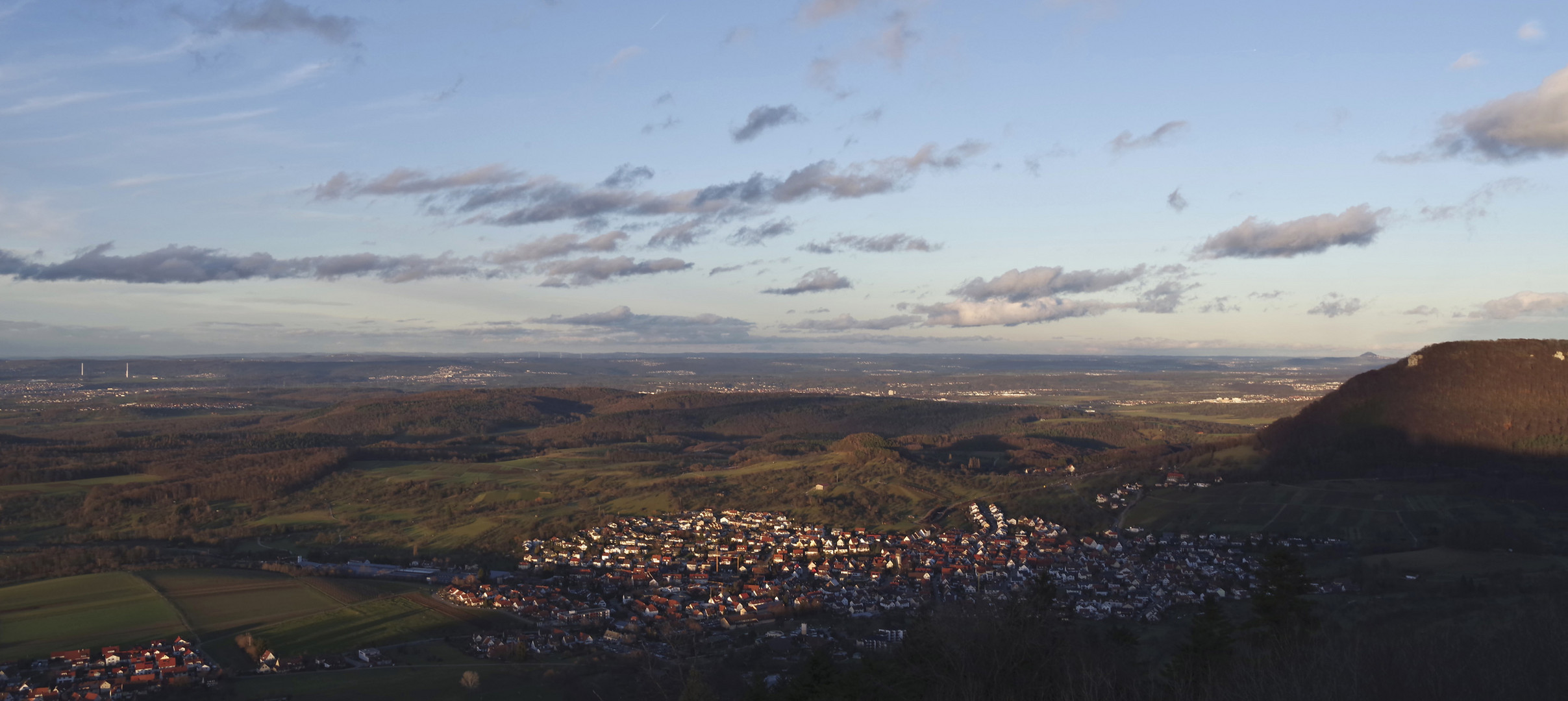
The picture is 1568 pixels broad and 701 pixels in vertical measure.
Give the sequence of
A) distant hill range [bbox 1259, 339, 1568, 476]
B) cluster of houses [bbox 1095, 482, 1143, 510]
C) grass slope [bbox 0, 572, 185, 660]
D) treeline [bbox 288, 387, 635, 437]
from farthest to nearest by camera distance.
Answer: treeline [bbox 288, 387, 635, 437] < distant hill range [bbox 1259, 339, 1568, 476] < cluster of houses [bbox 1095, 482, 1143, 510] < grass slope [bbox 0, 572, 185, 660]

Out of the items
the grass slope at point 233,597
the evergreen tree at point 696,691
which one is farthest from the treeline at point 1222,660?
the grass slope at point 233,597

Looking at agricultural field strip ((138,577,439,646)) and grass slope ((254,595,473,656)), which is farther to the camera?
agricultural field strip ((138,577,439,646))

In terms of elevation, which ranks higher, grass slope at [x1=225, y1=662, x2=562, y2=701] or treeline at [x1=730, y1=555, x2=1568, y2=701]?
treeline at [x1=730, y1=555, x2=1568, y2=701]

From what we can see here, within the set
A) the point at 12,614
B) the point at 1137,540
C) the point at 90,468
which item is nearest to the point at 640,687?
the point at 12,614

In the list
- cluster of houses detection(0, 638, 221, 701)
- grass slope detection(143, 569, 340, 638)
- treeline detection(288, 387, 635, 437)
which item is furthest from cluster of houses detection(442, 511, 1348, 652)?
treeline detection(288, 387, 635, 437)

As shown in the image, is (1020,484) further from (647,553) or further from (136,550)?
(136,550)

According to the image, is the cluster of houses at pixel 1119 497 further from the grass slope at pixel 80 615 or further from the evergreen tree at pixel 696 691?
the grass slope at pixel 80 615

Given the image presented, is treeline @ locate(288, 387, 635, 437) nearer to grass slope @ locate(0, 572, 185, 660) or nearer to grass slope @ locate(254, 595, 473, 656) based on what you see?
grass slope @ locate(0, 572, 185, 660)
